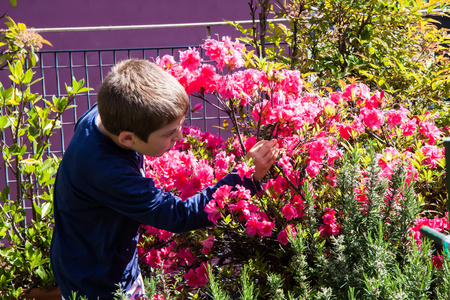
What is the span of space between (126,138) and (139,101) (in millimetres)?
159

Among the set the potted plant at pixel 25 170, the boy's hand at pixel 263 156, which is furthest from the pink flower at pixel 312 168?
the potted plant at pixel 25 170

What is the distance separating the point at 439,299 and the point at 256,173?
756 millimetres

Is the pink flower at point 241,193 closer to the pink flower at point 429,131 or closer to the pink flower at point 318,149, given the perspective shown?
the pink flower at point 318,149

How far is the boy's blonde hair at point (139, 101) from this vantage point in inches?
68.6

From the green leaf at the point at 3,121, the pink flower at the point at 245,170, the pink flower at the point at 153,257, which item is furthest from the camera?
the green leaf at the point at 3,121

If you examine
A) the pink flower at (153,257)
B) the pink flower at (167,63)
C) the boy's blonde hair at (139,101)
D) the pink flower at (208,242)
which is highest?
the pink flower at (167,63)

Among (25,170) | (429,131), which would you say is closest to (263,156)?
(429,131)

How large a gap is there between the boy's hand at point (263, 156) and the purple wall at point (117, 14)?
16.8ft

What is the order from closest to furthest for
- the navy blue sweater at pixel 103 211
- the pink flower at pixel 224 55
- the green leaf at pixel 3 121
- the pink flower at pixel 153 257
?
1. the navy blue sweater at pixel 103 211
2. the pink flower at pixel 224 55
3. the pink flower at pixel 153 257
4. the green leaf at pixel 3 121

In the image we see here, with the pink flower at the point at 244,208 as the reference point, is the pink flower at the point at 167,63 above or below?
above

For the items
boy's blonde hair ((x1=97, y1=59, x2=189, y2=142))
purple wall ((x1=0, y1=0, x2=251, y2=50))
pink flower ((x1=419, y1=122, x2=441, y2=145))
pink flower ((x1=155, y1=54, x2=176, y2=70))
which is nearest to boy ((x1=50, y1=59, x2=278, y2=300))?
boy's blonde hair ((x1=97, y1=59, x2=189, y2=142))

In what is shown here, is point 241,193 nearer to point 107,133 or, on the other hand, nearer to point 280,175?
point 280,175

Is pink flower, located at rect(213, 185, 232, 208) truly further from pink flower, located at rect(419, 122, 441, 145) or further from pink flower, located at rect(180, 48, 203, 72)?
pink flower, located at rect(419, 122, 441, 145)

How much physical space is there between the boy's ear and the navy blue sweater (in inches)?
2.3
